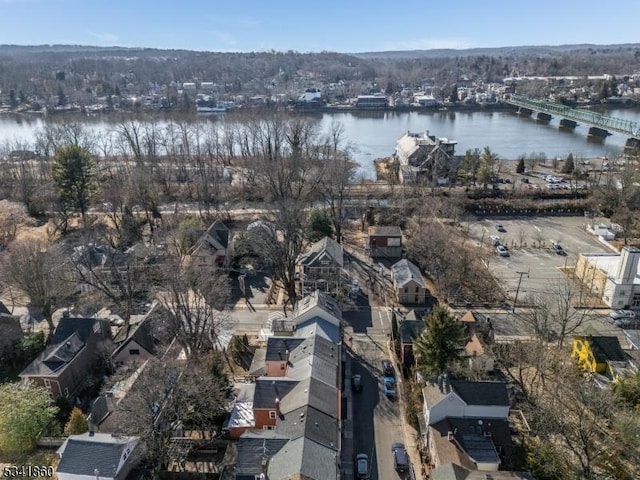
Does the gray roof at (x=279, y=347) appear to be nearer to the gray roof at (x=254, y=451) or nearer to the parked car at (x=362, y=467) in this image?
the gray roof at (x=254, y=451)

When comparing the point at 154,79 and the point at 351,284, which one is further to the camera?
the point at 154,79

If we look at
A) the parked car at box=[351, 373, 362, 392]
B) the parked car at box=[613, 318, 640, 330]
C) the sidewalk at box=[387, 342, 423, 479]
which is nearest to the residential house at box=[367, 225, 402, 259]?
the parked car at box=[613, 318, 640, 330]

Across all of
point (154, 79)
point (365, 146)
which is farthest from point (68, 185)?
point (154, 79)

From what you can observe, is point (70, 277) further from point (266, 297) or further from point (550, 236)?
point (550, 236)

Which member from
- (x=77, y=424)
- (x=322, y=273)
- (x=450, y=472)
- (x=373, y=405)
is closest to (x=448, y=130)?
(x=322, y=273)

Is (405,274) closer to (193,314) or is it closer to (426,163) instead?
(193,314)

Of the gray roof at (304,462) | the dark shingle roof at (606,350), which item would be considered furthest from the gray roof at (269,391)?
the dark shingle roof at (606,350)
